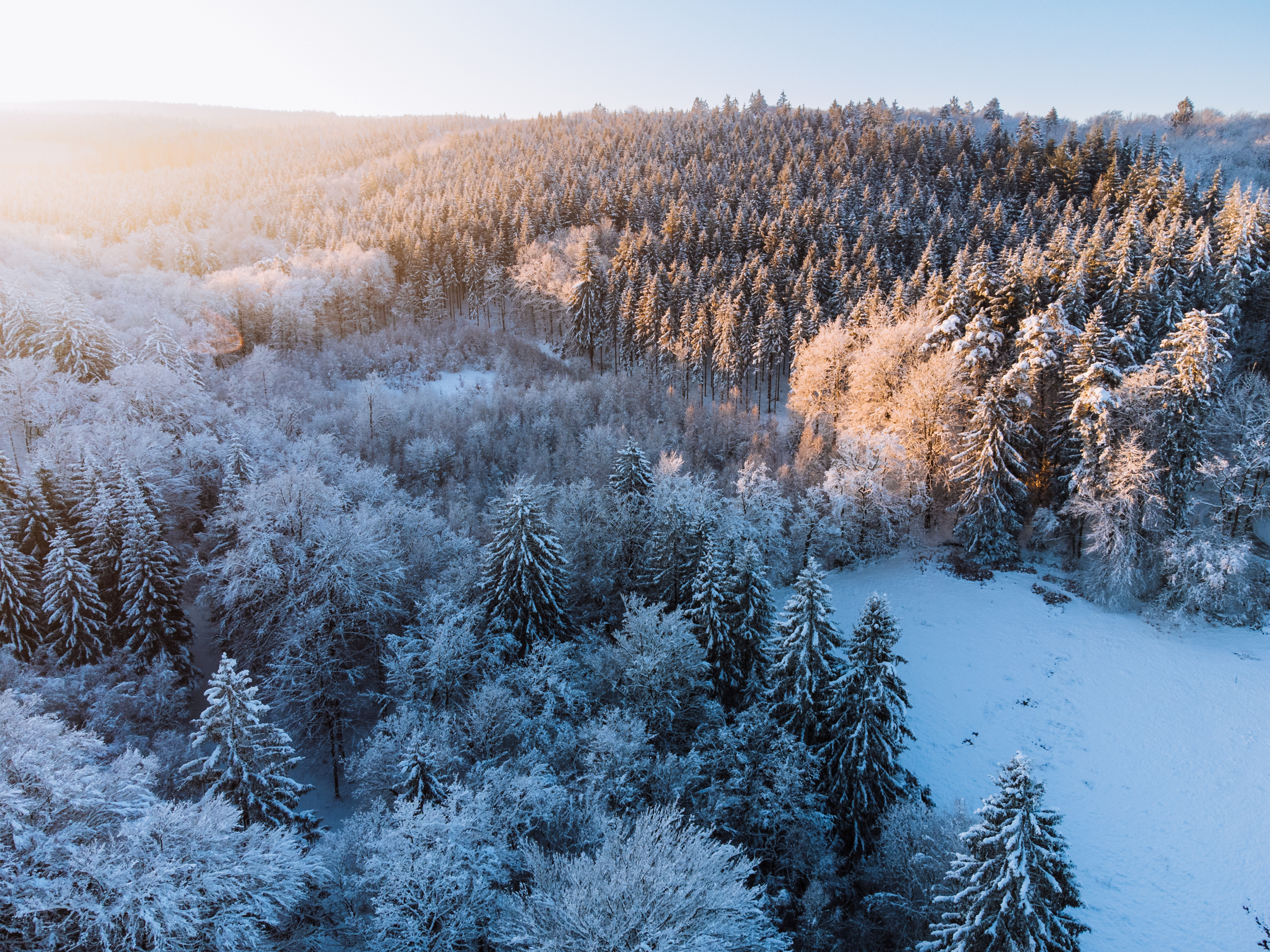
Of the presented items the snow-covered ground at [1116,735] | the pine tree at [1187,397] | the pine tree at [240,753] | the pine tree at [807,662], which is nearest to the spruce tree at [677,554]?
the pine tree at [807,662]

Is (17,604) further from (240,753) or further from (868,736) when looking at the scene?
(868,736)

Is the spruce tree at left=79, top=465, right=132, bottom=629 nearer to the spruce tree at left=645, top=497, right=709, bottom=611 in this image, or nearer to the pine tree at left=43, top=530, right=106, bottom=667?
the pine tree at left=43, top=530, right=106, bottom=667

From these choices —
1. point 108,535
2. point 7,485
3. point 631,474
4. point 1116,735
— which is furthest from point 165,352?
point 1116,735

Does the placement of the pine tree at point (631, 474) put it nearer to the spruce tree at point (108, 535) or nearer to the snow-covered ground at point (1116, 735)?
the snow-covered ground at point (1116, 735)

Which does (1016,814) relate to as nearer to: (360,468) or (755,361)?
(360,468)

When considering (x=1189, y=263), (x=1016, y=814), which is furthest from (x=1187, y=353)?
(x=1016, y=814)

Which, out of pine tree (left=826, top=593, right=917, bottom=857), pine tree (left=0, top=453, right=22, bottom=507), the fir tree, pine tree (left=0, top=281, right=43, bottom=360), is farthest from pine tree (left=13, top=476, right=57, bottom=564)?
pine tree (left=826, top=593, right=917, bottom=857)
